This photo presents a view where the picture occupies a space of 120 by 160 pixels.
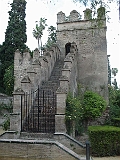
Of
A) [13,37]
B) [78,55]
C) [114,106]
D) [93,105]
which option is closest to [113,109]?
[114,106]

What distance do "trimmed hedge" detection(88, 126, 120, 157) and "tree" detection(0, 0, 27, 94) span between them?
21.7m

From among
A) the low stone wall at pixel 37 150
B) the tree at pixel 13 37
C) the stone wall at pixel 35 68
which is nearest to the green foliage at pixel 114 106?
the stone wall at pixel 35 68

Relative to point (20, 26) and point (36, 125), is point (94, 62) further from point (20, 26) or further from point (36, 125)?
point (20, 26)

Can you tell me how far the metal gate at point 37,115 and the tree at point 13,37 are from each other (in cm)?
1866

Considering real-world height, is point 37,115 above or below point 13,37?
below

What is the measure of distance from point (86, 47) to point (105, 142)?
8.30 m

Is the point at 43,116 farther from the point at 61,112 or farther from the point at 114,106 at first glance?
the point at 114,106

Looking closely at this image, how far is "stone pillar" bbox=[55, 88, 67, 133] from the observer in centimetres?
1027

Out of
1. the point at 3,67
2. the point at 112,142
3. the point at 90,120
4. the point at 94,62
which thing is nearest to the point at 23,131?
the point at 112,142

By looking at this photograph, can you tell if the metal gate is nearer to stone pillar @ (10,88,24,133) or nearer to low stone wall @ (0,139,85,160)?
stone pillar @ (10,88,24,133)

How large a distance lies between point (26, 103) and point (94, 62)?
679 centimetres

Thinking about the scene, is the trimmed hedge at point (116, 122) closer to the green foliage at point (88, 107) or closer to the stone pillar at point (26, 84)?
the green foliage at point (88, 107)

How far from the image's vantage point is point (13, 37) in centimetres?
3116

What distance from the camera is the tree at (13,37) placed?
99.6 feet
